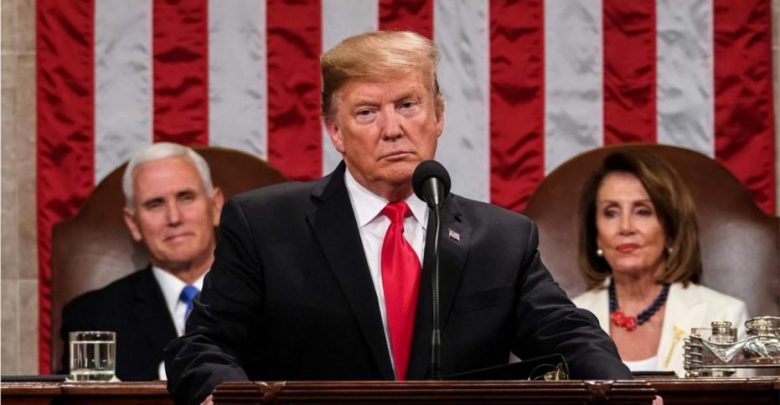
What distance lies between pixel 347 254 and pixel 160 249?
237cm

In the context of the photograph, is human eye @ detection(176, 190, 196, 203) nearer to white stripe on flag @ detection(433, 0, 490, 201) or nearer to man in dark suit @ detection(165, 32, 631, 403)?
white stripe on flag @ detection(433, 0, 490, 201)

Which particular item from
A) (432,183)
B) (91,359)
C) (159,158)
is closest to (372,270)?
(432,183)

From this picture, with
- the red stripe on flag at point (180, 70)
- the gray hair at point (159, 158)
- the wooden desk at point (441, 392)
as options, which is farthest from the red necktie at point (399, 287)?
the red stripe on flag at point (180, 70)

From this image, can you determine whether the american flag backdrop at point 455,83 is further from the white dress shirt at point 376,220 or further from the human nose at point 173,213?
the white dress shirt at point 376,220

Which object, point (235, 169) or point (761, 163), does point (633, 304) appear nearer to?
point (761, 163)

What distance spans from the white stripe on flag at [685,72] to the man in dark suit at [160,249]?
1.89 meters

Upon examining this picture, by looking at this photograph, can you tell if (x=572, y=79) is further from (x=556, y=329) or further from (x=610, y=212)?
(x=556, y=329)

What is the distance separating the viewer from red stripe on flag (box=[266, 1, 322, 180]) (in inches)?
247

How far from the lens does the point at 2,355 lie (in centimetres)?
634

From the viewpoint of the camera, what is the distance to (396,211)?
3582mm

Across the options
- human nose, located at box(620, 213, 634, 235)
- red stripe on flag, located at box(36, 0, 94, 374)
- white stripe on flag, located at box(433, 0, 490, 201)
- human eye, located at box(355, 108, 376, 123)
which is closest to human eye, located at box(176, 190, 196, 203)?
red stripe on flag, located at box(36, 0, 94, 374)

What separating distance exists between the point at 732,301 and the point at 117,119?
259 centimetres

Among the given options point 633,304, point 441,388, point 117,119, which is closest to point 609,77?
point 633,304

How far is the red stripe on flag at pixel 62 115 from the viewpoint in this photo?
625 cm
